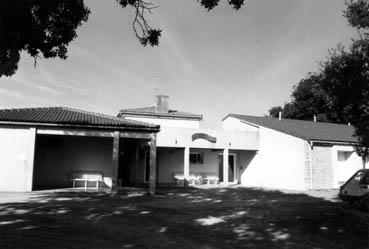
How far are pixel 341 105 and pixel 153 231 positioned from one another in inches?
249

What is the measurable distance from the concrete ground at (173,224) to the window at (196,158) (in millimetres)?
10572

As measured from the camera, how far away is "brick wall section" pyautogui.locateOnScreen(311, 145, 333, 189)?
2038cm

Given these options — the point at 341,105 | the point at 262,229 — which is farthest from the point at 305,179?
the point at 262,229

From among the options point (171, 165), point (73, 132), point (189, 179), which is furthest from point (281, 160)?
point (73, 132)

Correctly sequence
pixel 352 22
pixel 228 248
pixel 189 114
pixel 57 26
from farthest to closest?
1. pixel 189 114
2. pixel 352 22
3. pixel 57 26
4. pixel 228 248

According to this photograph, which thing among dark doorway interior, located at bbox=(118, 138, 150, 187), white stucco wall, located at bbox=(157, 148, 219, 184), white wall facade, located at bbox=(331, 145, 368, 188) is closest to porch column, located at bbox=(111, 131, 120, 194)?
dark doorway interior, located at bbox=(118, 138, 150, 187)

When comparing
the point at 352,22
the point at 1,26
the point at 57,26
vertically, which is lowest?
the point at 1,26

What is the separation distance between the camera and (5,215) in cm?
945

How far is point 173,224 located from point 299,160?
1359 centimetres

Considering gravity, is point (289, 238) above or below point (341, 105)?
below

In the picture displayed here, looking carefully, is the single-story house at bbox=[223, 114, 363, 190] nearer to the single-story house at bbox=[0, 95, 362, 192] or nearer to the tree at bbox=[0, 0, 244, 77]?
the single-story house at bbox=[0, 95, 362, 192]

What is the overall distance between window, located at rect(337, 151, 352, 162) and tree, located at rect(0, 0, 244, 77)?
18422mm

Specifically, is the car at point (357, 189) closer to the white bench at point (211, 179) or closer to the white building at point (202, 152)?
the white building at point (202, 152)

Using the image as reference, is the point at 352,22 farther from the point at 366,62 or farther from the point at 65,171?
the point at 65,171
